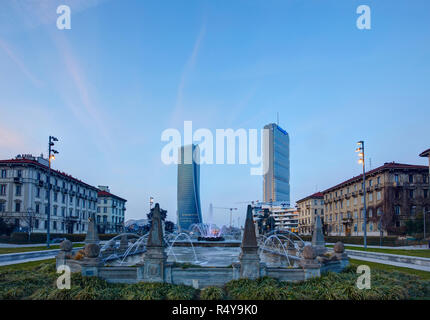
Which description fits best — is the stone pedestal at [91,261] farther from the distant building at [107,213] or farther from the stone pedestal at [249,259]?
the distant building at [107,213]

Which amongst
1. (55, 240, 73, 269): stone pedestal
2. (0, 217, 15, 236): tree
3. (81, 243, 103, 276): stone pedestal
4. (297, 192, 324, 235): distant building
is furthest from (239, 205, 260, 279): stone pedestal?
(297, 192, 324, 235): distant building

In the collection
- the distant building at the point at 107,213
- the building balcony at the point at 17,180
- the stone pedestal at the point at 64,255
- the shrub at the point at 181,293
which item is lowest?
the distant building at the point at 107,213

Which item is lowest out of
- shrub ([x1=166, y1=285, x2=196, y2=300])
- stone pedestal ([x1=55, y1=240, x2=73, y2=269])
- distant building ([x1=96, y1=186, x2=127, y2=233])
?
distant building ([x1=96, y1=186, x2=127, y2=233])

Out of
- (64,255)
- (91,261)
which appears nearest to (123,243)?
(64,255)

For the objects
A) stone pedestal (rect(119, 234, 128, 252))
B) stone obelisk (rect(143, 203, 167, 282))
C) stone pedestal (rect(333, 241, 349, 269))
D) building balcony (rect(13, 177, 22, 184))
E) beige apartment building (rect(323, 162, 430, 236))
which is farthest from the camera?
beige apartment building (rect(323, 162, 430, 236))

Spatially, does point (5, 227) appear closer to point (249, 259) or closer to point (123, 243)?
point (123, 243)

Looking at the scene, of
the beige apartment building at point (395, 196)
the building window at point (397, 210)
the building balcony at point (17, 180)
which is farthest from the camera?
the building window at point (397, 210)

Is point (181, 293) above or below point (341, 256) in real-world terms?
below

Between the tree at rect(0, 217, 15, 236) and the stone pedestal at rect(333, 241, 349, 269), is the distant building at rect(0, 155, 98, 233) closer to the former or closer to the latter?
the tree at rect(0, 217, 15, 236)

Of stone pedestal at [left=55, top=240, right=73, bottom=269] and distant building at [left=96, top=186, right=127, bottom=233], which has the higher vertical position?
stone pedestal at [left=55, top=240, right=73, bottom=269]

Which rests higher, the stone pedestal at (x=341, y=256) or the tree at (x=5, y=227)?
the stone pedestal at (x=341, y=256)

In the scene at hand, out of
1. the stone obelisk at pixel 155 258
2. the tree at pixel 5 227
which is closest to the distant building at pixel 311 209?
the tree at pixel 5 227
